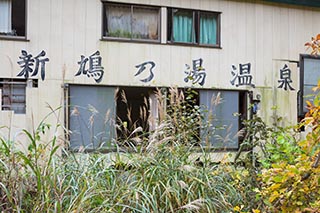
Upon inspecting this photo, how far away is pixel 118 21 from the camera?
9086 mm

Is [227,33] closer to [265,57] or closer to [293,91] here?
[265,57]

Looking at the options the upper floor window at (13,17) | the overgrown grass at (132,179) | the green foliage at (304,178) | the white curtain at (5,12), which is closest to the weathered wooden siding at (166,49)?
the upper floor window at (13,17)

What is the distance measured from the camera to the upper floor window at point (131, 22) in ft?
29.6

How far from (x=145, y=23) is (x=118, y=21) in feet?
1.84

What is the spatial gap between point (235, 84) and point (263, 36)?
4.20 ft

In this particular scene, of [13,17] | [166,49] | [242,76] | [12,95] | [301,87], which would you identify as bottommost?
[12,95]

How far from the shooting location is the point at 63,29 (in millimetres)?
8688

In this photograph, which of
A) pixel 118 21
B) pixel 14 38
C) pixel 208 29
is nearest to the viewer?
pixel 14 38

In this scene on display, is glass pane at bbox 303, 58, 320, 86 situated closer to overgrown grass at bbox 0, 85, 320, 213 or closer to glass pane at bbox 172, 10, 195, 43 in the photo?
glass pane at bbox 172, 10, 195, 43

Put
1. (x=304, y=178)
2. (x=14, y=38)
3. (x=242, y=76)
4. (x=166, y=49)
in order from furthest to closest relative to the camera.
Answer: (x=242, y=76), (x=166, y=49), (x=14, y=38), (x=304, y=178)

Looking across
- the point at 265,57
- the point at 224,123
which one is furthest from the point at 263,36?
the point at 224,123

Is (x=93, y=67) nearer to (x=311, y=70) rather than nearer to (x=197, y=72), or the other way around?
(x=197, y=72)

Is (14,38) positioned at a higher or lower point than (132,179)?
higher

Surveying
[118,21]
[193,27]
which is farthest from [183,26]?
[118,21]
